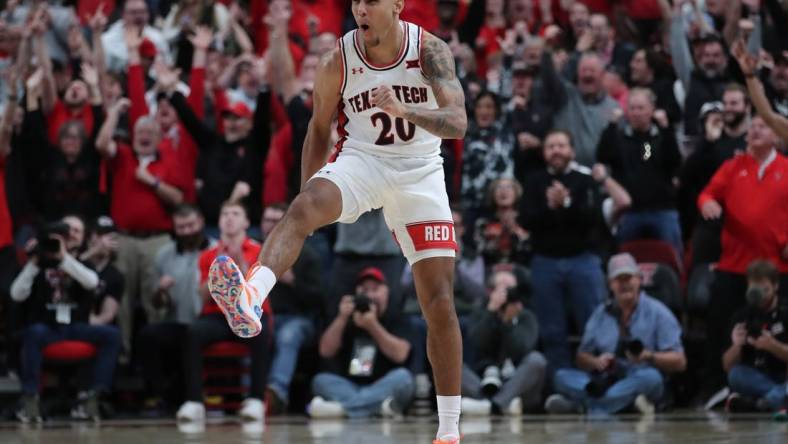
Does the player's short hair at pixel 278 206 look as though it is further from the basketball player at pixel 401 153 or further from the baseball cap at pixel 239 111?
the basketball player at pixel 401 153

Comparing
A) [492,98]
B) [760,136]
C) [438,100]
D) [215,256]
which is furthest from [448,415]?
[492,98]

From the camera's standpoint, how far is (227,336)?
45.5ft

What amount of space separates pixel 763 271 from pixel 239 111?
6.18m

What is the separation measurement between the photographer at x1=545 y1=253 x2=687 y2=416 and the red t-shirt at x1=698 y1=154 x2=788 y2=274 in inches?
38.1

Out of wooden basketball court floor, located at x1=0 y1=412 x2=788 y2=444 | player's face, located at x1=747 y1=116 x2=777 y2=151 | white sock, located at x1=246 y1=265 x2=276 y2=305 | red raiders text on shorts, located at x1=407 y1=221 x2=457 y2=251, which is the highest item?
player's face, located at x1=747 y1=116 x2=777 y2=151

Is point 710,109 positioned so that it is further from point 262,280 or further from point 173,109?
point 262,280

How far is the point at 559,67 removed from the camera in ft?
53.9

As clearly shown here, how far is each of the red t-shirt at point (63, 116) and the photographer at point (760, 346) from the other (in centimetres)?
761

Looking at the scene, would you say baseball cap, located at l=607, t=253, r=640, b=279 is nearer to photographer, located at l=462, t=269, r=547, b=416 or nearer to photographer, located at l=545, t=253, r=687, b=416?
photographer, located at l=545, t=253, r=687, b=416

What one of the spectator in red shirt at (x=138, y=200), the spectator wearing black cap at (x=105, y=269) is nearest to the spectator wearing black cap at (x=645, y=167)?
the spectator in red shirt at (x=138, y=200)

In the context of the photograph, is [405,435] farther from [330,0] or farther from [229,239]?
[330,0]

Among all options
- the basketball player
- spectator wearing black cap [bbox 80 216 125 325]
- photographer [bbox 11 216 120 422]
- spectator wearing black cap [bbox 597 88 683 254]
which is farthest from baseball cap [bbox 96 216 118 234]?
the basketball player

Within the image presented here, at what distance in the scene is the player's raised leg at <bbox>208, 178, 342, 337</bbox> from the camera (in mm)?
7070

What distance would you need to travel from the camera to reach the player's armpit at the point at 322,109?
817 centimetres
